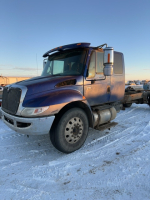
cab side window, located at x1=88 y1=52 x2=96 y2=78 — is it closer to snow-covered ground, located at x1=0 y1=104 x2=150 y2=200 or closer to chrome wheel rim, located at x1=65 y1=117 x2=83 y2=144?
chrome wheel rim, located at x1=65 y1=117 x2=83 y2=144

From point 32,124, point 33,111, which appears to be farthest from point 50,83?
point 32,124

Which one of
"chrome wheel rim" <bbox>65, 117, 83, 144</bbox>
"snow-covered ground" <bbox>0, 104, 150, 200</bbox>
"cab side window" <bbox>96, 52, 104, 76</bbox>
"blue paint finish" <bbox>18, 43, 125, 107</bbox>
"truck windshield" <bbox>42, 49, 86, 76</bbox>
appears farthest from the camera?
"cab side window" <bbox>96, 52, 104, 76</bbox>

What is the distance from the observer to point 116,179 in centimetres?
245

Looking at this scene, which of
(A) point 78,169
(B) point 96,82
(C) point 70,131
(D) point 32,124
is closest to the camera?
(A) point 78,169

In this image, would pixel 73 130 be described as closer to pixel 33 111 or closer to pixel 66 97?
pixel 66 97

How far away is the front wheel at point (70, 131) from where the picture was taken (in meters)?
3.12

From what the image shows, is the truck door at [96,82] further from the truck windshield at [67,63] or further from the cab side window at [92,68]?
the truck windshield at [67,63]

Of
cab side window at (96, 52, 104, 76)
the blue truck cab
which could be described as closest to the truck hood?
the blue truck cab

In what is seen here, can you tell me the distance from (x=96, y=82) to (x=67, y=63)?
98 centimetres

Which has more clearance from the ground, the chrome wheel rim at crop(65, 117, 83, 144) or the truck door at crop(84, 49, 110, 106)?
the truck door at crop(84, 49, 110, 106)

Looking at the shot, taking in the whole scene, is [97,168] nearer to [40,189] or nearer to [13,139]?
[40,189]

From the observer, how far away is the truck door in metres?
3.79

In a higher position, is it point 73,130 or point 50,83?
point 50,83

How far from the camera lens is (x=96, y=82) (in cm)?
399
